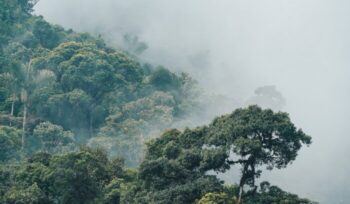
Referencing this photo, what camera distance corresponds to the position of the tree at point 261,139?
29.1 metres

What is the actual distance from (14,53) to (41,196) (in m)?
35.0

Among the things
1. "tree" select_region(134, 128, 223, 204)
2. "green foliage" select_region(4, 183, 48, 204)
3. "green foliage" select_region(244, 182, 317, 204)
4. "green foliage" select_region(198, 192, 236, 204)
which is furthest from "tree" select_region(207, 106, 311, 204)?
"green foliage" select_region(4, 183, 48, 204)

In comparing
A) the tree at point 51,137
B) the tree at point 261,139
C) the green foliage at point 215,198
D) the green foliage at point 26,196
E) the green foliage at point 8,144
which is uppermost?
the tree at point 51,137

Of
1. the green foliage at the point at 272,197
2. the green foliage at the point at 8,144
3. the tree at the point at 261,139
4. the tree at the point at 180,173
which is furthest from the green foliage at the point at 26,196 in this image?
the green foliage at the point at 8,144

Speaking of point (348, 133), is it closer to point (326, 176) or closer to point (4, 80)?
point (326, 176)

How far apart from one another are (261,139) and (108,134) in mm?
28918

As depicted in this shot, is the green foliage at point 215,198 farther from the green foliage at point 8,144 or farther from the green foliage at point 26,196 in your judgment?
the green foliage at point 8,144

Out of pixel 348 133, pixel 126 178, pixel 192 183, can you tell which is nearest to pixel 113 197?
pixel 126 178

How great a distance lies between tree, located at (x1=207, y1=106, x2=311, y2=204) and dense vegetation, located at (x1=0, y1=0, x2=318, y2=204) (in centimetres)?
5

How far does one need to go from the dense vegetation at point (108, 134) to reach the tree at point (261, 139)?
0.15 feet

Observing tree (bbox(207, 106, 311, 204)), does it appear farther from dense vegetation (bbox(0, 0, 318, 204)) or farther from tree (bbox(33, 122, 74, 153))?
tree (bbox(33, 122, 74, 153))

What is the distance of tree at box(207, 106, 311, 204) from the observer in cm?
2914

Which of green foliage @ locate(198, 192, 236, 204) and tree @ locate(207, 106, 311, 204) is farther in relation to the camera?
tree @ locate(207, 106, 311, 204)

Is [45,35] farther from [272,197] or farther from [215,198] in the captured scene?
[272,197]
